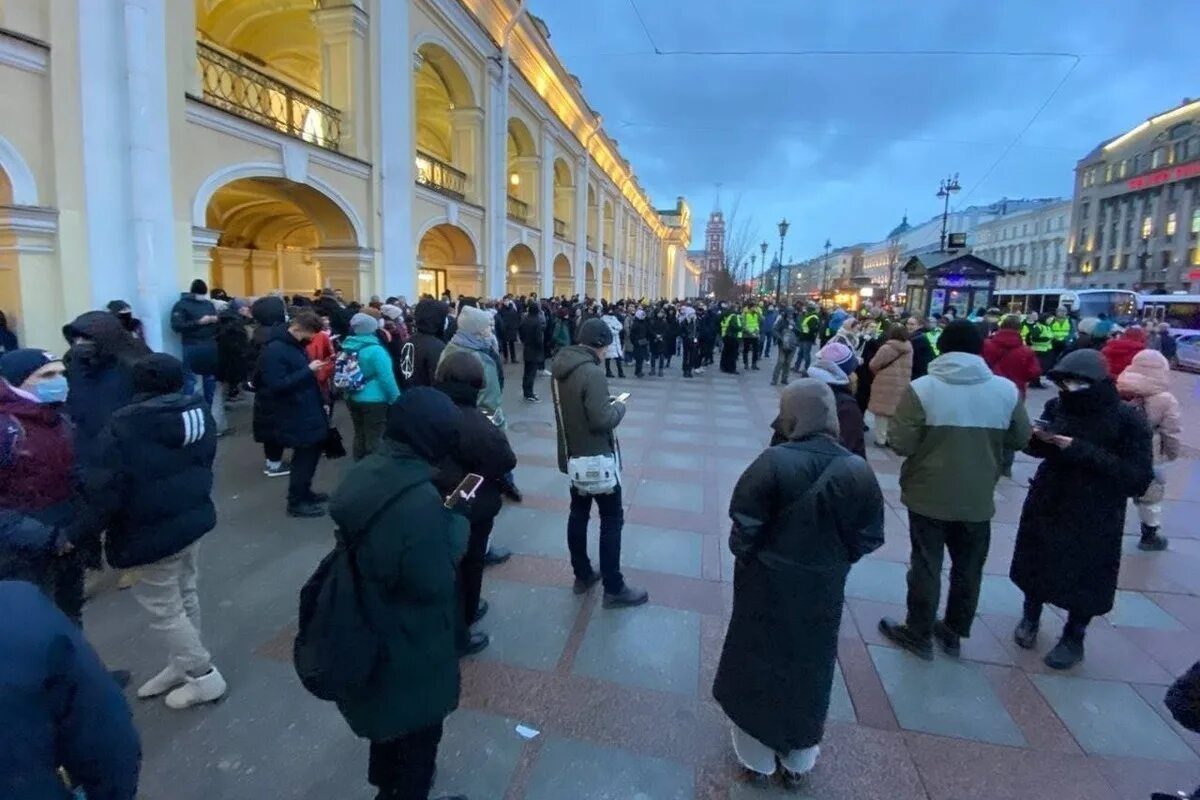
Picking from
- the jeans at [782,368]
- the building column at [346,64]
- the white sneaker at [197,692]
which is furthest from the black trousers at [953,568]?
the building column at [346,64]

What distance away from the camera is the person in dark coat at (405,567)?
5.94 feet

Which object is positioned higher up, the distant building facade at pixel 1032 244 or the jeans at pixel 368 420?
the distant building facade at pixel 1032 244

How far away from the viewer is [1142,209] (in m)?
59.0

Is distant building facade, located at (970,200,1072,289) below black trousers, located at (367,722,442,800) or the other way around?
the other way around

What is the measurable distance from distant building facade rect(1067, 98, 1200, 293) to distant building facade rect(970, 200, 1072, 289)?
3580mm

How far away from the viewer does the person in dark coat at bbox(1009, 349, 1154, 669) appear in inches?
127

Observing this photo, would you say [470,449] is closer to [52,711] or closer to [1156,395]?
[52,711]

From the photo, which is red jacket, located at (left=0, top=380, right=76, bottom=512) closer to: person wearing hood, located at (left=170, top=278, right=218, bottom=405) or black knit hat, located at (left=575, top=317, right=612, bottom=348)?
black knit hat, located at (left=575, top=317, right=612, bottom=348)

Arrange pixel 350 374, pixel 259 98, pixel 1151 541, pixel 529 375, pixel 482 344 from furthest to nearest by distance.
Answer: pixel 529 375 < pixel 259 98 < pixel 350 374 < pixel 1151 541 < pixel 482 344

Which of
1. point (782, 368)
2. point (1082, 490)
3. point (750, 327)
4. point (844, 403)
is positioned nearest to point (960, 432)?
point (844, 403)

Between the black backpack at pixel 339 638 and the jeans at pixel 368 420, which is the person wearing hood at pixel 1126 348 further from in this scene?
the black backpack at pixel 339 638

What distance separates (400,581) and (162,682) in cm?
200

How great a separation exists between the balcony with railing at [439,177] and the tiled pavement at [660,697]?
10675 millimetres

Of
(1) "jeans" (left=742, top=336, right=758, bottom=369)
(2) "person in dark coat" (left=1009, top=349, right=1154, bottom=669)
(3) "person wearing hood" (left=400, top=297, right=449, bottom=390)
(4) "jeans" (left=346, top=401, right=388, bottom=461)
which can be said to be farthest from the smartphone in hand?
(1) "jeans" (left=742, top=336, right=758, bottom=369)
